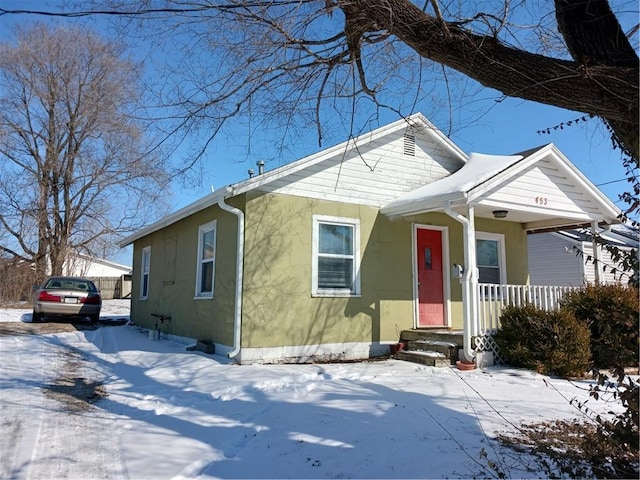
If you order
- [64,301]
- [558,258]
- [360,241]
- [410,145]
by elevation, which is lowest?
[64,301]

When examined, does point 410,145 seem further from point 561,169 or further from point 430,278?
point 561,169

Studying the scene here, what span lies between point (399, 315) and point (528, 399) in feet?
13.2

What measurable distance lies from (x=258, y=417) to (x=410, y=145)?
7498 millimetres

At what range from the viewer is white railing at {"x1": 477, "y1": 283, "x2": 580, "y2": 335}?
8891mm

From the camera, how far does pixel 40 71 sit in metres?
Result: 26.0

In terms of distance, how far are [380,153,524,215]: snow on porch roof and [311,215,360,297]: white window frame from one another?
864mm

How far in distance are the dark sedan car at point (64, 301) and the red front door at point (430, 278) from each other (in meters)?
10.8

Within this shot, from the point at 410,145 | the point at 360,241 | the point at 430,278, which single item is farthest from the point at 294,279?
the point at 410,145

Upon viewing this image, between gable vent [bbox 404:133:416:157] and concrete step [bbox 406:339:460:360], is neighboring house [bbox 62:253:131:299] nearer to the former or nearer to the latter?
gable vent [bbox 404:133:416:157]

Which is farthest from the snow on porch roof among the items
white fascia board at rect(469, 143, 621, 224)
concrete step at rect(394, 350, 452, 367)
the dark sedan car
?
the dark sedan car

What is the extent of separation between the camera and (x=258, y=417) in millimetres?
5148

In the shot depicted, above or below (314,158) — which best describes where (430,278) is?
below

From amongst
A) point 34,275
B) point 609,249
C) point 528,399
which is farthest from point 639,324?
point 34,275

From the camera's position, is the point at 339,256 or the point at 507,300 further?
the point at 339,256
